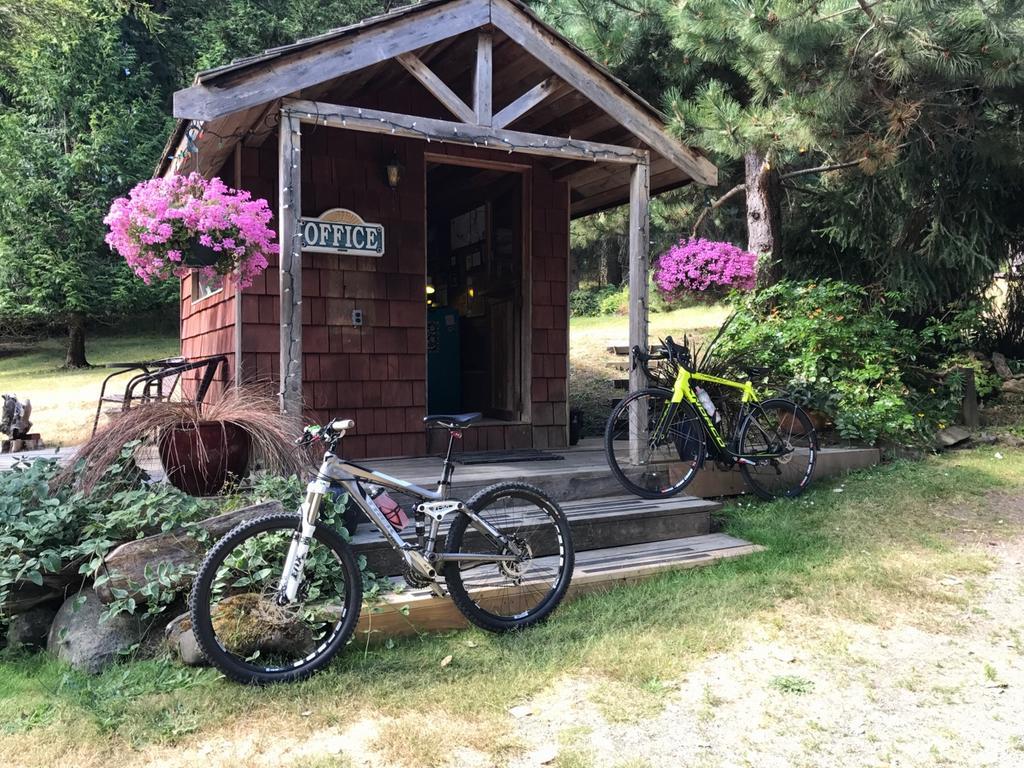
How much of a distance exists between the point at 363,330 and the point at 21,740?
3.74 metres

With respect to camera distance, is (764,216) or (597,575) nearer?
(597,575)

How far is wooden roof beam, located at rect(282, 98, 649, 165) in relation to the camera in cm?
440

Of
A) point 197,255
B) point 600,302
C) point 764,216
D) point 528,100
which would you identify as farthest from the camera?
point 600,302

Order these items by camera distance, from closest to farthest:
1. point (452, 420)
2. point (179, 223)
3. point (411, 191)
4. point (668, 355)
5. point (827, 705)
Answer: point (827, 705) → point (452, 420) → point (179, 223) → point (668, 355) → point (411, 191)

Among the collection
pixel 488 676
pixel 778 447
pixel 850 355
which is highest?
pixel 850 355

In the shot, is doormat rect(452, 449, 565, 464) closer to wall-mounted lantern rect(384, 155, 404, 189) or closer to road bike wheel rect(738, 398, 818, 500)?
road bike wheel rect(738, 398, 818, 500)

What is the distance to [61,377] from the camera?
16.9 meters

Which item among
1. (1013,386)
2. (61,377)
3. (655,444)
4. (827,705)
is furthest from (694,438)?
(61,377)

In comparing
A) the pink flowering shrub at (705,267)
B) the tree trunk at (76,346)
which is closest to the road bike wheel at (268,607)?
the pink flowering shrub at (705,267)

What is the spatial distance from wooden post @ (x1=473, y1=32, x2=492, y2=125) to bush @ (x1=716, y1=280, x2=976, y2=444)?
309 centimetres

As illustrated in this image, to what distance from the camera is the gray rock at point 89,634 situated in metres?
3.15

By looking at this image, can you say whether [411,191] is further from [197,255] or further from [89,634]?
[89,634]

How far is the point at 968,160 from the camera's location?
293 inches

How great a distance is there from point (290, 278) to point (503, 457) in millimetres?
2190
